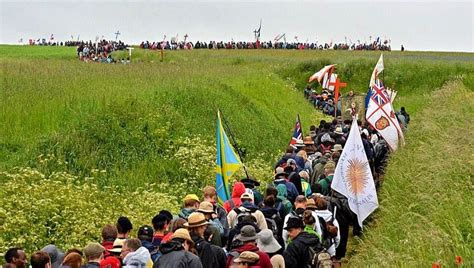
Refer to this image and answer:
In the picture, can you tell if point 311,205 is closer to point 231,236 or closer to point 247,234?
point 231,236

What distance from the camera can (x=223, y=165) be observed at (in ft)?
45.7

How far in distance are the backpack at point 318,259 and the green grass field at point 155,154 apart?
1023 mm

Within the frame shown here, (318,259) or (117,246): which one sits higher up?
(117,246)

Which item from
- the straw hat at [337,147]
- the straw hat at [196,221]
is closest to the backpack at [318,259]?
the straw hat at [196,221]

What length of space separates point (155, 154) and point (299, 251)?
34.9 ft

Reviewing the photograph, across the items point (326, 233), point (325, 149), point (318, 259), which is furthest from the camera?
point (325, 149)

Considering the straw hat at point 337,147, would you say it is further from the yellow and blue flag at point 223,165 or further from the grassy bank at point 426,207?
the yellow and blue flag at point 223,165

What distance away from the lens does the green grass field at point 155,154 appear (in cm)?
1284

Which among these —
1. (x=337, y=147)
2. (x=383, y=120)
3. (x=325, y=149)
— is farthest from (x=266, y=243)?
(x=383, y=120)

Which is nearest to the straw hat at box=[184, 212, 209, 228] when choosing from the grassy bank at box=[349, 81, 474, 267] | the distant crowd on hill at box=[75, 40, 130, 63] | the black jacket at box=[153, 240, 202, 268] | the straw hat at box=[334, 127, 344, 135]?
the black jacket at box=[153, 240, 202, 268]

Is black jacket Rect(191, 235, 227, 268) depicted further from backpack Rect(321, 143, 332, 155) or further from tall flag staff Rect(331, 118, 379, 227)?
backpack Rect(321, 143, 332, 155)

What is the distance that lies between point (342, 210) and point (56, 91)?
39.0 ft

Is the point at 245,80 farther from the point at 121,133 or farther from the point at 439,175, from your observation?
the point at 439,175

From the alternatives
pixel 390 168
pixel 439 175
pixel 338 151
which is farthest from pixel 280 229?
pixel 390 168
